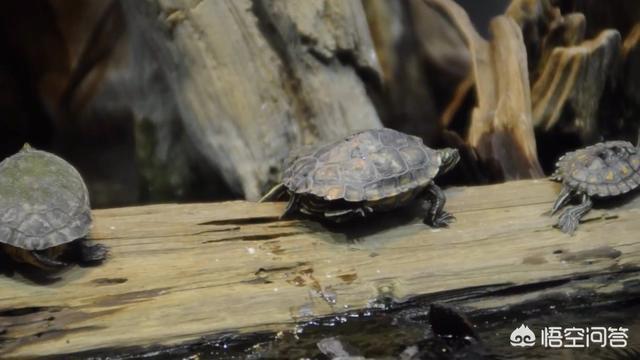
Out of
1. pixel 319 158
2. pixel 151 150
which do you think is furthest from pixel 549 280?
pixel 151 150

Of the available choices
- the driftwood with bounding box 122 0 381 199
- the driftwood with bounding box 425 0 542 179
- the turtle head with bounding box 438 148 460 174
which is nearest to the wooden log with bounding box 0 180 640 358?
the turtle head with bounding box 438 148 460 174

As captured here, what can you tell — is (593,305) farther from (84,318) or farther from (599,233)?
(84,318)

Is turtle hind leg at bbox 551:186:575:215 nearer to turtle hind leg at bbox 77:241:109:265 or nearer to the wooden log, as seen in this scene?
the wooden log

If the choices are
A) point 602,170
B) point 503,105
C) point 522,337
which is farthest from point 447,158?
point 522,337

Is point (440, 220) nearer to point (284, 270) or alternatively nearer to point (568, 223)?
point (568, 223)

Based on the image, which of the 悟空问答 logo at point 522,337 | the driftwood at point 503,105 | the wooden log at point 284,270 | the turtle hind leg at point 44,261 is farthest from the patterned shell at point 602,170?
the turtle hind leg at point 44,261

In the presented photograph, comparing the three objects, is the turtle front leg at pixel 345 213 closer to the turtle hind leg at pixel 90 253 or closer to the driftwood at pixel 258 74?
the driftwood at pixel 258 74
